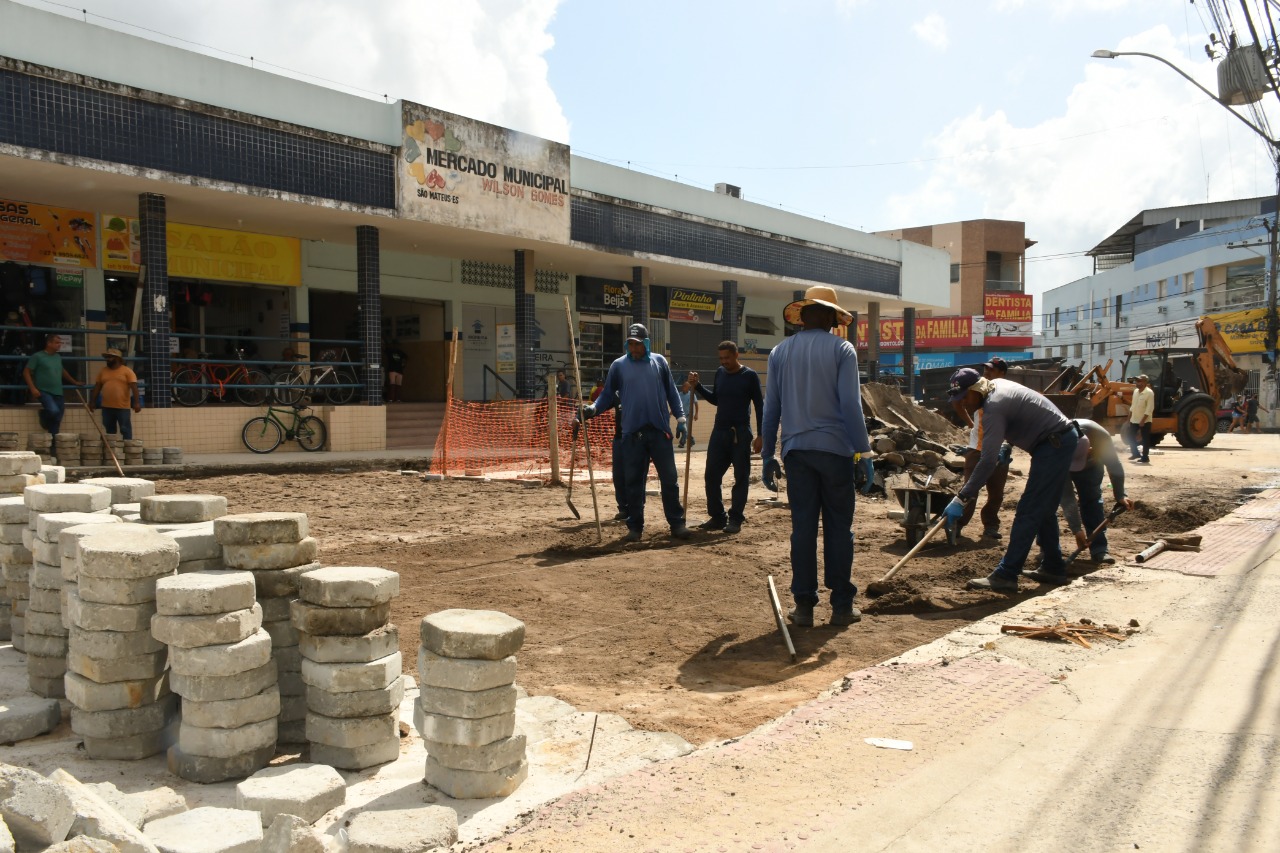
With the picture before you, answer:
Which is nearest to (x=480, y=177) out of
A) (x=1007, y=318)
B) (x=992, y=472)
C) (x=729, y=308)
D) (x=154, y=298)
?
(x=154, y=298)

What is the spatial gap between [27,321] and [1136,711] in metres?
15.1

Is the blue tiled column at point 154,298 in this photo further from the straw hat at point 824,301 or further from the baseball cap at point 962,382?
the baseball cap at point 962,382

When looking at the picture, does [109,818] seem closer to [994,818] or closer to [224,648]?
[224,648]

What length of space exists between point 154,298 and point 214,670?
11164mm

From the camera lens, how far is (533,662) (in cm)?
452

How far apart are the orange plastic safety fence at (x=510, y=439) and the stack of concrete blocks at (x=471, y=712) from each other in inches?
416

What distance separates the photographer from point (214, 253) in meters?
15.5

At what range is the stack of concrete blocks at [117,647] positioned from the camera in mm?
3303

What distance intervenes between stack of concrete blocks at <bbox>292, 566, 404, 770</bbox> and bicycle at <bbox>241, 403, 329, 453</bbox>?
449 inches

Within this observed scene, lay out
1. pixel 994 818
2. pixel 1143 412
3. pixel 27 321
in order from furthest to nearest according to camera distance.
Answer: pixel 1143 412 < pixel 27 321 < pixel 994 818

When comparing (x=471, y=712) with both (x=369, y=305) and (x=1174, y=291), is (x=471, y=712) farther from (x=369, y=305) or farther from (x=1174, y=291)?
(x=1174, y=291)

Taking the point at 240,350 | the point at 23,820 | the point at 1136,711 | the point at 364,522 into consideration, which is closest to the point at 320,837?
the point at 23,820

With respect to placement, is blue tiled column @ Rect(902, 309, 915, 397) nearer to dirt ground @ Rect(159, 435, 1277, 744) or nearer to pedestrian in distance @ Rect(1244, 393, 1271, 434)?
pedestrian in distance @ Rect(1244, 393, 1271, 434)

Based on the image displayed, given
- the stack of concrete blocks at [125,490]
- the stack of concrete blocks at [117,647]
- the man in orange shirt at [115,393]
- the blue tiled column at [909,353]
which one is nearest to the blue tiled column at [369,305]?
the man in orange shirt at [115,393]
